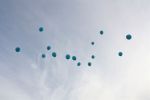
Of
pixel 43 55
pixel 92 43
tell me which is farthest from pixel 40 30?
pixel 92 43

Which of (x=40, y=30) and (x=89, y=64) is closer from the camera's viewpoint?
(x=40, y=30)

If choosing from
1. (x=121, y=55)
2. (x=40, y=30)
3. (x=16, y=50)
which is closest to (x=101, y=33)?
(x=121, y=55)

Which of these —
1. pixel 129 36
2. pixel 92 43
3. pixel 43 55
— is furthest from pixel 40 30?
pixel 129 36

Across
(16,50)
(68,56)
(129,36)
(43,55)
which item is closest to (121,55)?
(129,36)

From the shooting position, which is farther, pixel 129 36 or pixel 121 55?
pixel 121 55

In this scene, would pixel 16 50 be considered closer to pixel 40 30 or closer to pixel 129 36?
pixel 40 30

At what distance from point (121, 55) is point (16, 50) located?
6.01 meters

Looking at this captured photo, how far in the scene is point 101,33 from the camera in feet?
50.0

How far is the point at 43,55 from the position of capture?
15.5m

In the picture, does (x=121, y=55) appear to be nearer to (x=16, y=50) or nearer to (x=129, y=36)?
(x=129, y=36)

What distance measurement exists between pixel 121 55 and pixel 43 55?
14.7 ft

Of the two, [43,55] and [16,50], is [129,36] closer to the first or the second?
[43,55]

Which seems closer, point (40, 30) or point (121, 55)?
point (40, 30)

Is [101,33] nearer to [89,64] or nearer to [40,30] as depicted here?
[89,64]
